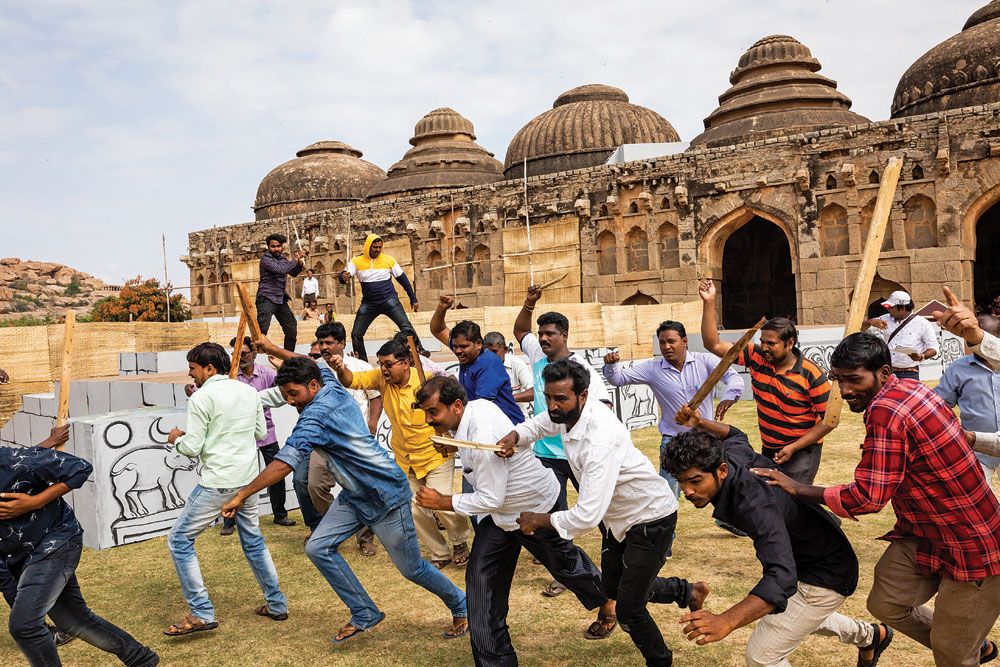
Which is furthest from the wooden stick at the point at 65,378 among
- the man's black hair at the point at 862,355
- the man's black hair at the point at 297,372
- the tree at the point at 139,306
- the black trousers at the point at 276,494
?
the tree at the point at 139,306

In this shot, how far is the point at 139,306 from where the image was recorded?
3291 centimetres

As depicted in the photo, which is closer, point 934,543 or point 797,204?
point 934,543

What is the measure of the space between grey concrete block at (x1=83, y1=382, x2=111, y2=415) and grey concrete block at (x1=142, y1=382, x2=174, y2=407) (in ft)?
2.88

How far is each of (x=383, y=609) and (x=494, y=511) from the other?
58.0 inches

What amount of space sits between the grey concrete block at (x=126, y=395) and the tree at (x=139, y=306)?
2617 centimetres

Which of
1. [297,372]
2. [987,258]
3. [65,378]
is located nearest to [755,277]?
[987,258]

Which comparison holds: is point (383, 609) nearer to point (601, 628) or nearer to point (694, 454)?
point (601, 628)

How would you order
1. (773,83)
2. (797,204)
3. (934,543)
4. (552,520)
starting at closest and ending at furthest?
(934,543) < (552,520) < (797,204) < (773,83)

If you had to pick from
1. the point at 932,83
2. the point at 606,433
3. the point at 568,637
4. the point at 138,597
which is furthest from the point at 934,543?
the point at 932,83

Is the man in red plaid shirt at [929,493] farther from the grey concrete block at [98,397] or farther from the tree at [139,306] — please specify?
the tree at [139,306]

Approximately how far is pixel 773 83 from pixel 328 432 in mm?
20275

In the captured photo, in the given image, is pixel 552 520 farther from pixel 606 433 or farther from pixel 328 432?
pixel 328 432

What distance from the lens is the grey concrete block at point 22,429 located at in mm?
7605

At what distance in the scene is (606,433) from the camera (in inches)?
113
